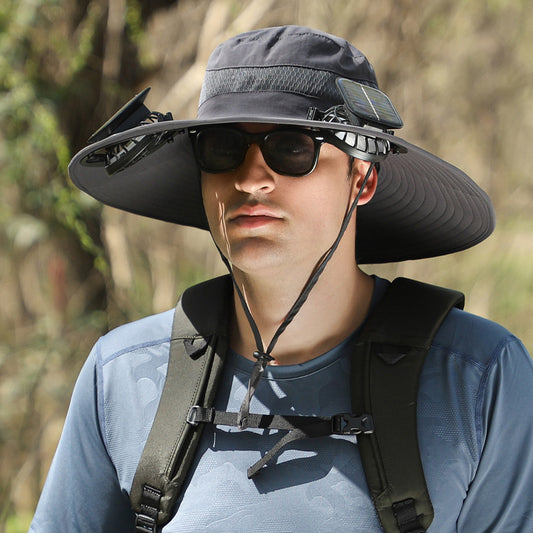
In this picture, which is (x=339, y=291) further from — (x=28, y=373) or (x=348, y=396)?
(x=28, y=373)

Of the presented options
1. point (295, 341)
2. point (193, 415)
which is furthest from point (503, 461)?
point (193, 415)

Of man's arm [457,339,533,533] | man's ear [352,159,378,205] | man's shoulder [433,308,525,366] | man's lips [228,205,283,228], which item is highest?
man's ear [352,159,378,205]

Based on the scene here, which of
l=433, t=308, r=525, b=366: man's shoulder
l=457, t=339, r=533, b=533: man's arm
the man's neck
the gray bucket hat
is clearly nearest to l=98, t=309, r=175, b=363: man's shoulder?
the man's neck

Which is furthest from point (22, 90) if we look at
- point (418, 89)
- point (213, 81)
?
point (213, 81)

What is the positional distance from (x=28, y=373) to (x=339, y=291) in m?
2.94

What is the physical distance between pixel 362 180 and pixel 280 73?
35 centimetres

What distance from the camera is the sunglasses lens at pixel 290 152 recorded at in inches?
63.8

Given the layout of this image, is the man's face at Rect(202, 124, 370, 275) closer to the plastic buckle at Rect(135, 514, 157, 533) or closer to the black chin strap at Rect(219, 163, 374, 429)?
the black chin strap at Rect(219, 163, 374, 429)

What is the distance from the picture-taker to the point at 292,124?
1.59 meters

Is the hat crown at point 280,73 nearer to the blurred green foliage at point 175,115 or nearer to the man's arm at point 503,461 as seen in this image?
the man's arm at point 503,461

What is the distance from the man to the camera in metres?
1.53

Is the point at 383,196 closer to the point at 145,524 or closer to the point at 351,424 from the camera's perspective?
the point at 351,424

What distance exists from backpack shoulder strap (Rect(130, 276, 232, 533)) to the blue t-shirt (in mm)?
36

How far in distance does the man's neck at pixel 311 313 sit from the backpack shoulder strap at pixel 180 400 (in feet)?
0.38
